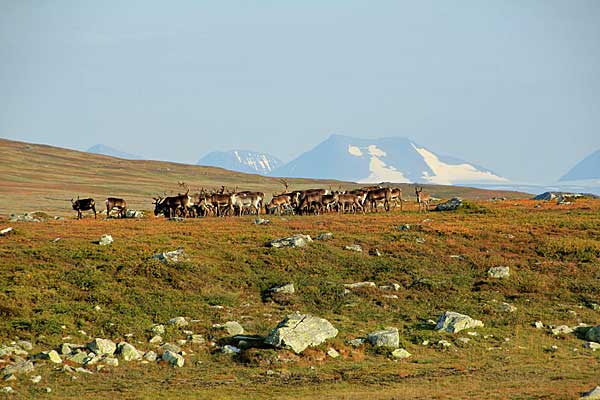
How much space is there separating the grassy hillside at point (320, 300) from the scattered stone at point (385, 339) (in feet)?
1.53

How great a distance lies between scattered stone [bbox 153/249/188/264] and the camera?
108 feet

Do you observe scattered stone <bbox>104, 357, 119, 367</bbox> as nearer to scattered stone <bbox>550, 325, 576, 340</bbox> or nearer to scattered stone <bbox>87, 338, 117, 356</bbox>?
scattered stone <bbox>87, 338, 117, 356</bbox>

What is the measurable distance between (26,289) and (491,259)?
2143cm

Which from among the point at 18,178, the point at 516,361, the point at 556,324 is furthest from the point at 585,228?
the point at 18,178

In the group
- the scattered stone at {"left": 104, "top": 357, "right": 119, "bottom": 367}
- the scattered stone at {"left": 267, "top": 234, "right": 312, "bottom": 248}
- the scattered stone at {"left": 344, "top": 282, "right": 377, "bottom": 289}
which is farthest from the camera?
the scattered stone at {"left": 267, "top": 234, "right": 312, "bottom": 248}

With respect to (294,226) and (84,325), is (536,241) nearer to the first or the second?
(294,226)

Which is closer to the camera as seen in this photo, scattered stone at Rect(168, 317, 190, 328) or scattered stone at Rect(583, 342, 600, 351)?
scattered stone at Rect(583, 342, 600, 351)

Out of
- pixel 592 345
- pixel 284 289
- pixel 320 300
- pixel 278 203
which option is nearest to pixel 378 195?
pixel 278 203

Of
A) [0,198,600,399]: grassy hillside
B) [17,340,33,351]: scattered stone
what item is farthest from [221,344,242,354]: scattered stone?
[17,340,33,351]: scattered stone

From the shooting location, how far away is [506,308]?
2952 cm

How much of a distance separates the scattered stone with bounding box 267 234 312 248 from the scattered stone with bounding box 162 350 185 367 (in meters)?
13.4

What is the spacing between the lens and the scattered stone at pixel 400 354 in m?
24.5

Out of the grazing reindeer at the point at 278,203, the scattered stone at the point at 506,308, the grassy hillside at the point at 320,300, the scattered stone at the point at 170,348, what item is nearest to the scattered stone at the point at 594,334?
the grassy hillside at the point at 320,300

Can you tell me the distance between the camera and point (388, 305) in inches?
1185
